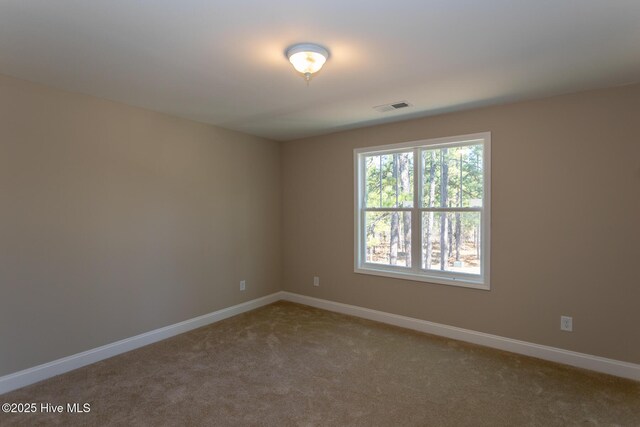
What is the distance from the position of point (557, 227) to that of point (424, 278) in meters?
1.37

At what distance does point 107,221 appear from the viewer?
10.3ft

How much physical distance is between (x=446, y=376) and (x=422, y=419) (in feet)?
2.16

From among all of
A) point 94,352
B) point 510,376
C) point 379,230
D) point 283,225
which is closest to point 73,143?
point 94,352

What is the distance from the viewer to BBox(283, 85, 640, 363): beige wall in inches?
107

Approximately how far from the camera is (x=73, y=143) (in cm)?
289

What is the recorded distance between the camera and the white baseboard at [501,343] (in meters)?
2.74

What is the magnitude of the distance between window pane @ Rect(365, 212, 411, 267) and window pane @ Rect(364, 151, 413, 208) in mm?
149

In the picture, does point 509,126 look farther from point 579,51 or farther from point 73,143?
point 73,143

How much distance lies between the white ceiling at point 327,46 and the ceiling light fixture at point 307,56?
53 mm

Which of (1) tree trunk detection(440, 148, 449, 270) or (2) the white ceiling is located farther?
(1) tree trunk detection(440, 148, 449, 270)

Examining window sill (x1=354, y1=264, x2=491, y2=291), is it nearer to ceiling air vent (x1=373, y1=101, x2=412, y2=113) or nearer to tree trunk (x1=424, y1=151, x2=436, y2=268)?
tree trunk (x1=424, y1=151, x2=436, y2=268)

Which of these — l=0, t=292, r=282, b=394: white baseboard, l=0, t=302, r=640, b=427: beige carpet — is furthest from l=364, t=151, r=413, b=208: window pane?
l=0, t=292, r=282, b=394: white baseboard

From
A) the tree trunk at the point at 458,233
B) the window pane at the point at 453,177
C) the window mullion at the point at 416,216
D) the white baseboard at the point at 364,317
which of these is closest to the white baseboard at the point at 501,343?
the white baseboard at the point at 364,317

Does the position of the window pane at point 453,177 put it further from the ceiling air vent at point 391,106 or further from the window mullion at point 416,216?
the ceiling air vent at point 391,106
